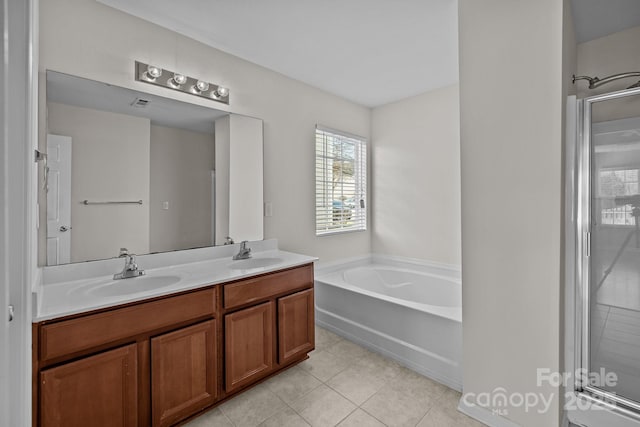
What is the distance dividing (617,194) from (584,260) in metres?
0.40

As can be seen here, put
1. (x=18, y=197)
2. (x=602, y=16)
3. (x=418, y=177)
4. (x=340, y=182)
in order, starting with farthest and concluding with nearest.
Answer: (x=340, y=182)
(x=418, y=177)
(x=602, y=16)
(x=18, y=197)

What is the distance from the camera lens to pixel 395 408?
1.78 m

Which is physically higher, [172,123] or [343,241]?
[172,123]

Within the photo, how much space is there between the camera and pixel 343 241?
3.49m

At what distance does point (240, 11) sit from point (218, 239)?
1646mm

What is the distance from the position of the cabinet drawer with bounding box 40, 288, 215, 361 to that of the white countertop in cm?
5

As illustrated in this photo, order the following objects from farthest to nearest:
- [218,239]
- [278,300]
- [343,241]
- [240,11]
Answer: [343,241] → [218,239] → [278,300] → [240,11]

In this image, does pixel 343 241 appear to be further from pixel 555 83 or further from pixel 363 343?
pixel 555 83

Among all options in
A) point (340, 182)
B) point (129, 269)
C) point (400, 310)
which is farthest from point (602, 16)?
point (129, 269)

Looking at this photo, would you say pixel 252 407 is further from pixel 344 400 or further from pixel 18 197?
pixel 18 197

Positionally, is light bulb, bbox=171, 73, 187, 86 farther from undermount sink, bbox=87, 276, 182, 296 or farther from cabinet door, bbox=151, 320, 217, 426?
cabinet door, bbox=151, 320, 217, 426

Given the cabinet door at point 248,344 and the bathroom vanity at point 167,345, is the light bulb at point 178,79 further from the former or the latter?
the cabinet door at point 248,344

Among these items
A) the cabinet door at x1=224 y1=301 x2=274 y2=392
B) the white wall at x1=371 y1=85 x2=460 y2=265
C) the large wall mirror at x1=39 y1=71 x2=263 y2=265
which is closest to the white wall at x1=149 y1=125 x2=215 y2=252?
the large wall mirror at x1=39 y1=71 x2=263 y2=265

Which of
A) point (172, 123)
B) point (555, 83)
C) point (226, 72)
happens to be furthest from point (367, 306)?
point (226, 72)
